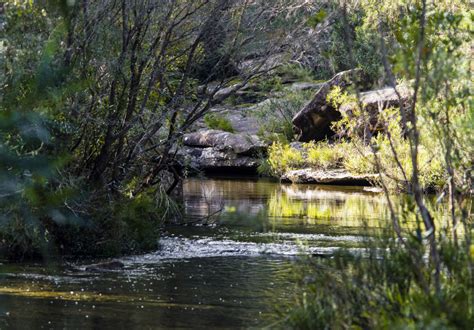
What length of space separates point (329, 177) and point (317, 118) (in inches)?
167

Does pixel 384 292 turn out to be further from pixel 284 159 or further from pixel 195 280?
pixel 284 159

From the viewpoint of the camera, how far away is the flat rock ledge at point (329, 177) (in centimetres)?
2881

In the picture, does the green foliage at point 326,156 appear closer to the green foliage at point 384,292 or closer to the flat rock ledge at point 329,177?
the flat rock ledge at point 329,177

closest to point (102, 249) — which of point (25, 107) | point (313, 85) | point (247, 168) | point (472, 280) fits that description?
point (472, 280)

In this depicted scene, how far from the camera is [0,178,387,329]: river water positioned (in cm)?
891

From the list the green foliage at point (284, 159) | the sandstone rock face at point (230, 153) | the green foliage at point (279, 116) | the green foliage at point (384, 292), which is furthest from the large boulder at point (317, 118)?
the green foliage at point (384, 292)

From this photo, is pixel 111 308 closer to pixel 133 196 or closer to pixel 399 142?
pixel 133 196

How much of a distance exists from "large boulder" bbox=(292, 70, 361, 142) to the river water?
46.2ft

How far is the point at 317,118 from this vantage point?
3338 cm

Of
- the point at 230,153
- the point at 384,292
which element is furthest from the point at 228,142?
the point at 384,292

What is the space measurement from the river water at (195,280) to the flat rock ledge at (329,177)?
9599mm

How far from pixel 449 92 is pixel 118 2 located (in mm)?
8334

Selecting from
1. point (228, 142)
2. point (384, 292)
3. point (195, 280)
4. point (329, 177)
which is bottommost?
point (195, 280)

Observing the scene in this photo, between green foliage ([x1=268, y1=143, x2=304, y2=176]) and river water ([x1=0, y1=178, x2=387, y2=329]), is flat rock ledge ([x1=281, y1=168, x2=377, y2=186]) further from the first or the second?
river water ([x1=0, y1=178, x2=387, y2=329])
